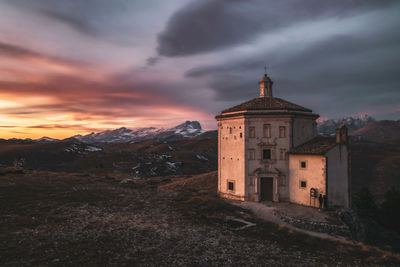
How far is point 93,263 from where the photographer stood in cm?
1515

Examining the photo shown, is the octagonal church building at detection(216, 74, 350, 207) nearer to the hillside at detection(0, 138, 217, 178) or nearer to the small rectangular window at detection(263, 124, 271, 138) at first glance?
the small rectangular window at detection(263, 124, 271, 138)

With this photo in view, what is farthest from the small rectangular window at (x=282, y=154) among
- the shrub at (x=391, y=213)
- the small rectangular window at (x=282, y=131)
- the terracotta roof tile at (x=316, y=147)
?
the shrub at (x=391, y=213)

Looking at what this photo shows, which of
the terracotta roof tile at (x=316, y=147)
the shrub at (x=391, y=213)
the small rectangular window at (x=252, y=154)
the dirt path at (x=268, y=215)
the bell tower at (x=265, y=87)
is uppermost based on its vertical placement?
the bell tower at (x=265, y=87)

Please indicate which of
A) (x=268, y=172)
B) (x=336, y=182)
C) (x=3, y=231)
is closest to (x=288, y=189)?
(x=268, y=172)

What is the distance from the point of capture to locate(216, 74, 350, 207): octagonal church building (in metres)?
30.1

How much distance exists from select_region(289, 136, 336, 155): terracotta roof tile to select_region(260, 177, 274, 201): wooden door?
4776 millimetres

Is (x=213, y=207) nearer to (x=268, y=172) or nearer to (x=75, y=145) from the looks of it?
(x=268, y=172)

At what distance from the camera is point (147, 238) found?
64.1 feet

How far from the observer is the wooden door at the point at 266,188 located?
3328cm

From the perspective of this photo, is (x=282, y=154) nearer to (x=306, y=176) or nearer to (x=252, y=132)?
(x=306, y=176)

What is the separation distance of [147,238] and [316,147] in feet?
75.7

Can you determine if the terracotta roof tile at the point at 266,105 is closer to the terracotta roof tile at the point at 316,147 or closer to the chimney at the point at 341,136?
the terracotta roof tile at the point at 316,147

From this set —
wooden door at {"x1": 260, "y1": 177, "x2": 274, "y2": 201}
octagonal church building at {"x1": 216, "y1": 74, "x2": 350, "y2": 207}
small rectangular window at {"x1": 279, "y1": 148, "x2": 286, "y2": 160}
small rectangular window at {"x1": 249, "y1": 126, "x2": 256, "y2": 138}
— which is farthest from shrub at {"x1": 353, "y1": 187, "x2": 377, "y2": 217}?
small rectangular window at {"x1": 249, "y1": 126, "x2": 256, "y2": 138}

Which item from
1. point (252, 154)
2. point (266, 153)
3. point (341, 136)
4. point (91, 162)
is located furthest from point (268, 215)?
point (91, 162)
